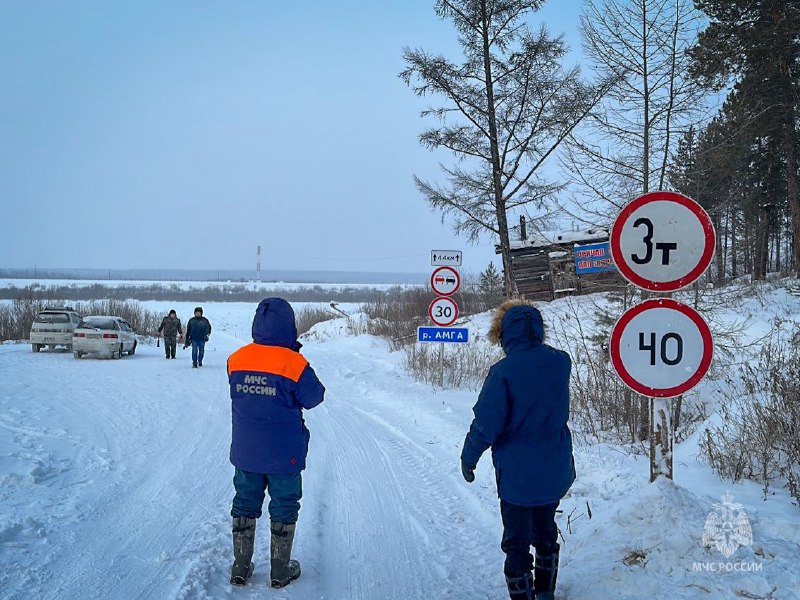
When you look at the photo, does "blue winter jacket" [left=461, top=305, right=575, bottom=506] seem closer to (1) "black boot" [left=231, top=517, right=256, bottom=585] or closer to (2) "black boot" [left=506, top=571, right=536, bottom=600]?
(2) "black boot" [left=506, top=571, right=536, bottom=600]

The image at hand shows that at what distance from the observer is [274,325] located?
3.88 m

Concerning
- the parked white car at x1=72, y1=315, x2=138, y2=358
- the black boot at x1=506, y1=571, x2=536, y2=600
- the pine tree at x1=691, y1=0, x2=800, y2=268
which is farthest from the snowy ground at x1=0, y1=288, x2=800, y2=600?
the parked white car at x1=72, y1=315, x2=138, y2=358

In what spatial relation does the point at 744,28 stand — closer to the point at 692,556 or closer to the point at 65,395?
the point at 692,556

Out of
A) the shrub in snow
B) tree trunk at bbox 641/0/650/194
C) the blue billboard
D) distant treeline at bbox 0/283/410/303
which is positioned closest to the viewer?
the shrub in snow

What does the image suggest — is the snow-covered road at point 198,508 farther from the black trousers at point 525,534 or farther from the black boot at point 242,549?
the black trousers at point 525,534

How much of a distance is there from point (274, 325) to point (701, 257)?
303 cm

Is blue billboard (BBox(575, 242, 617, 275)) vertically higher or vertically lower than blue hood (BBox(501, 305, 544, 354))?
higher

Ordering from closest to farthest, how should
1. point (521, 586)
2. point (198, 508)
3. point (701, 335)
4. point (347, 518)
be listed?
point (521, 586) < point (701, 335) < point (347, 518) < point (198, 508)

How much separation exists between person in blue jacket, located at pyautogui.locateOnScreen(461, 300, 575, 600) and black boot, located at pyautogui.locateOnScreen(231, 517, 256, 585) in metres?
1.69

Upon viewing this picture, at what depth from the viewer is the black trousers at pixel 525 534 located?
10.9ft

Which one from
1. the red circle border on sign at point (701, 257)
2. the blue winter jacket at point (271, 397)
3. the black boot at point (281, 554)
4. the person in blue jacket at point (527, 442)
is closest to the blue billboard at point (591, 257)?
the red circle border on sign at point (701, 257)

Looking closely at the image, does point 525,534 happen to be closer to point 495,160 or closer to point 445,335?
point 445,335

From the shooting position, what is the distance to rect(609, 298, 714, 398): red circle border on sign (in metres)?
3.59

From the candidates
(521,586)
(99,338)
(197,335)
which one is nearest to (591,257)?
(197,335)
